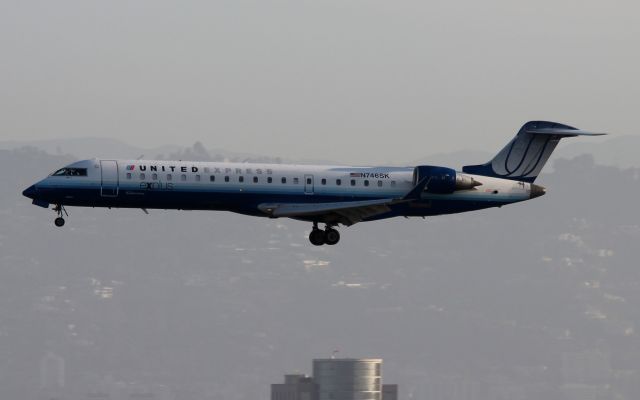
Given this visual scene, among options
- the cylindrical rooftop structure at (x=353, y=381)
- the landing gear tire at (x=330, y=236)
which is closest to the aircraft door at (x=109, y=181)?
the landing gear tire at (x=330, y=236)

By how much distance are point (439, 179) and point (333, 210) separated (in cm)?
587

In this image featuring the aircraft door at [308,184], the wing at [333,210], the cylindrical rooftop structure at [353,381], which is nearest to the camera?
the wing at [333,210]

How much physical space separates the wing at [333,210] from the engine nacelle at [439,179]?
2.28 metres

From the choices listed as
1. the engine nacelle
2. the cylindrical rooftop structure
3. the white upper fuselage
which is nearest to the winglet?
the engine nacelle

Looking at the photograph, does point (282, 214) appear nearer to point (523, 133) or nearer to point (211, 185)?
point (211, 185)

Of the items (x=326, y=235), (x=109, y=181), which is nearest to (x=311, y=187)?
(x=326, y=235)

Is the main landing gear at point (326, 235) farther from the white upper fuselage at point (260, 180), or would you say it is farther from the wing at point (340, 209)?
the white upper fuselage at point (260, 180)

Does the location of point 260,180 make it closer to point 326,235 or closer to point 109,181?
point 326,235

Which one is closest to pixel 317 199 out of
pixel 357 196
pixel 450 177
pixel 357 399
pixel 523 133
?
pixel 357 196

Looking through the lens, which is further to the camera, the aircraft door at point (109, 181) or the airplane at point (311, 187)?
the airplane at point (311, 187)

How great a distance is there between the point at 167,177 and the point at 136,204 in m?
1.93

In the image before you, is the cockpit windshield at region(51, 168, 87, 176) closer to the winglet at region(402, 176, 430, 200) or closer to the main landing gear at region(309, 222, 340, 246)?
the main landing gear at region(309, 222, 340, 246)

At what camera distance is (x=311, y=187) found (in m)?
69.5

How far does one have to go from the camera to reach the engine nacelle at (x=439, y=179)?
7075cm
